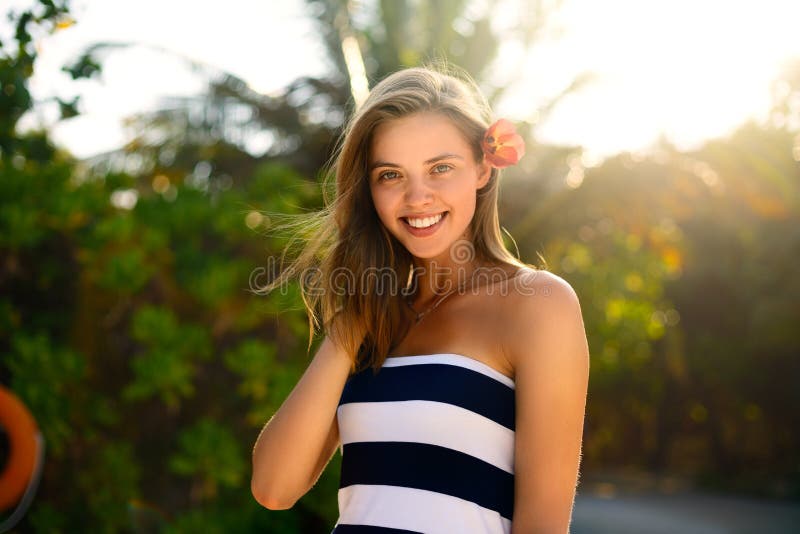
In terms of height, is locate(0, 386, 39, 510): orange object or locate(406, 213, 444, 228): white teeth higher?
locate(0, 386, 39, 510): orange object

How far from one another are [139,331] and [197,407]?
0.88 meters

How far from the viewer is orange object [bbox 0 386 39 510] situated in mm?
5062

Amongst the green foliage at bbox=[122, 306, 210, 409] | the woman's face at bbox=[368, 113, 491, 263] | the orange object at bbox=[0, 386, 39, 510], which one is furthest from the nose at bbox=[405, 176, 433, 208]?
the orange object at bbox=[0, 386, 39, 510]

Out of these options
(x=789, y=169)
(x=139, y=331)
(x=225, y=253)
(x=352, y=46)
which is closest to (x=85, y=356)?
(x=139, y=331)

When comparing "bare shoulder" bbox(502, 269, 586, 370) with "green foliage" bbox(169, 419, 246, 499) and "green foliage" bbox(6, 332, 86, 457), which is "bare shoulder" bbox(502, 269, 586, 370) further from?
"green foliage" bbox(6, 332, 86, 457)

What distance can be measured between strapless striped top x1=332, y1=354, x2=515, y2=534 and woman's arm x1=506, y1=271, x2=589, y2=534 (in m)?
0.05

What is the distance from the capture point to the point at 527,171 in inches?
432

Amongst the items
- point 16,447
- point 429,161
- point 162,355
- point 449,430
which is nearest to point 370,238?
point 429,161

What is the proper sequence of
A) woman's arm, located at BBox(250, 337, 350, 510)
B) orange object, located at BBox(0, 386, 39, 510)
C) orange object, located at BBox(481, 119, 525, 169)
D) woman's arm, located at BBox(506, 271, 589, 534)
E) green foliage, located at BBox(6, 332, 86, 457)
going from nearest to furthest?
woman's arm, located at BBox(506, 271, 589, 534) < woman's arm, located at BBox(250, 337, 350, 510) < orange object, located at BBox(481, 119, 525, 169) < orange object, located at BBox(0, 386, 39, 510) < green foliage, located at BBox(6, 332, 86, 457)

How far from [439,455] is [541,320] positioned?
0.35 m

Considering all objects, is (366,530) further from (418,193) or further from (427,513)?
(418,193)

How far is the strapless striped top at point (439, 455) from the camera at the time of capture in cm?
182

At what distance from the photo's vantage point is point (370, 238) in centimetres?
238

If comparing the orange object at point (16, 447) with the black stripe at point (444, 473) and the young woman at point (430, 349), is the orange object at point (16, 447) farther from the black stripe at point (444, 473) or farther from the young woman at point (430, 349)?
the black stripe at point (444, 473)
